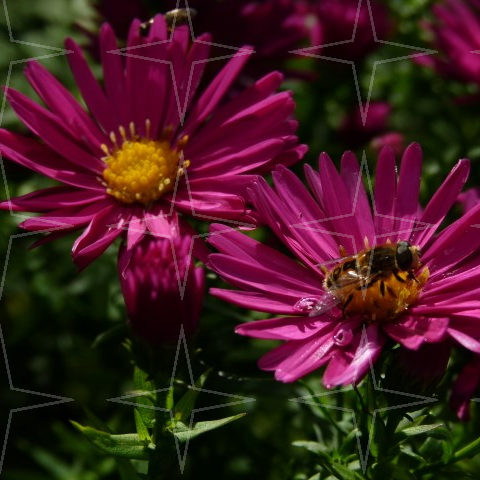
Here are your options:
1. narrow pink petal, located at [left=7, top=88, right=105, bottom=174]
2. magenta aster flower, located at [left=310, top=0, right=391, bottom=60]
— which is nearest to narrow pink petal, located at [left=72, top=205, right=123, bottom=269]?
narrow pink petal, located at [left=7, top=88, right=105, bottom=174]

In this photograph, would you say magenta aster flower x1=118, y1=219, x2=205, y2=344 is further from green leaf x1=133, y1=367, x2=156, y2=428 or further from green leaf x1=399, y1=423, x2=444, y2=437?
green leaf x1=399, y1=423, x2=444, y2=437

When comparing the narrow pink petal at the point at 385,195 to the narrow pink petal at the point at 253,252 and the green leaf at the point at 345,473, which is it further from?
the green leaf at the point at 345,473

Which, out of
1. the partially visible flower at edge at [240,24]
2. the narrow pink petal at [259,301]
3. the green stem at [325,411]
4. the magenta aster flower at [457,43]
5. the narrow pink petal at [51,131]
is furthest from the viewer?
the magenta aster flower at [457,43]

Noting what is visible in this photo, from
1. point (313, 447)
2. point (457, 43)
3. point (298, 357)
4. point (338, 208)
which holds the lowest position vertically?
point (313, 447)

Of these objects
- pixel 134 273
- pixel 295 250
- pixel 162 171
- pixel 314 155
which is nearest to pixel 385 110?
pixel 314 155

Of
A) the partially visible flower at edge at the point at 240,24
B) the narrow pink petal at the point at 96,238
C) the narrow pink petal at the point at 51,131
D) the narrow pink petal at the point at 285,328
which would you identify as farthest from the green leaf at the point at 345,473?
the partially visible flower at edge at the point at 240,24

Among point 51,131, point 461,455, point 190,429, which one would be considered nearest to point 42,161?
point 51,131

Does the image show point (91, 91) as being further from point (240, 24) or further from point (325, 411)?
point (325, 411)
